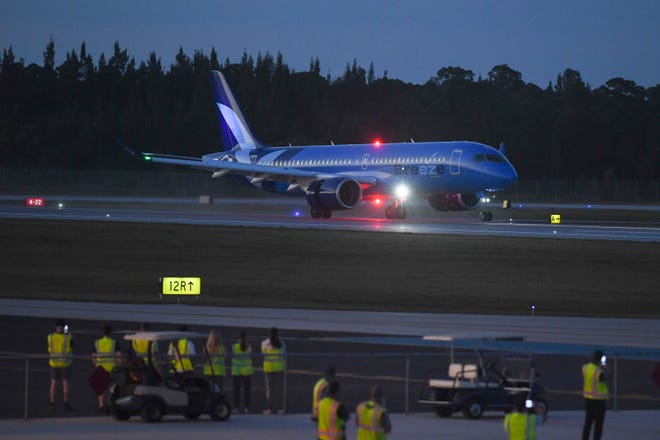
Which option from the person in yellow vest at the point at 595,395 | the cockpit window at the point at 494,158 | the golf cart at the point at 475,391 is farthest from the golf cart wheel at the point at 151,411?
the cockpit window at the point at 494,158

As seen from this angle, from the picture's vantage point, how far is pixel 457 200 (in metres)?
74.6

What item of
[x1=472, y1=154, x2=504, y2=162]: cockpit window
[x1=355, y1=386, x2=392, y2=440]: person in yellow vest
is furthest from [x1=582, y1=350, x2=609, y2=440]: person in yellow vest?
[x1=472, y1=154, x2=504, y2=162]: cockpit window

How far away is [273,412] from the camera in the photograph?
80.2ft

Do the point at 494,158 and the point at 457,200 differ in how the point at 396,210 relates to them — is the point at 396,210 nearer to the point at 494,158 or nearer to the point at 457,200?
the point at 457,200

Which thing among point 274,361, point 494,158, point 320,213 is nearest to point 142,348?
point 274,361

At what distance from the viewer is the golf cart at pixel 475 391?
23.7 metres

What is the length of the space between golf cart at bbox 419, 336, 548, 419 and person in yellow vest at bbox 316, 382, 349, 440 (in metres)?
5.93

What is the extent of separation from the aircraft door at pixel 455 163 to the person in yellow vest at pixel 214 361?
151 ft

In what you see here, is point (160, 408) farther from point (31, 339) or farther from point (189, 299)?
point (189, 299)

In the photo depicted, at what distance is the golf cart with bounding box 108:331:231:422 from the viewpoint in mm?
22641

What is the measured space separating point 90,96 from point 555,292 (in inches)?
5923

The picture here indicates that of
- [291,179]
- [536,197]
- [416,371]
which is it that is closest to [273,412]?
[416,371]

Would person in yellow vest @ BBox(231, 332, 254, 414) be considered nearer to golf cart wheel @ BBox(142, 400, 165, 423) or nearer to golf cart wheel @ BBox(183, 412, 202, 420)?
golf cart wheel @ BBox(183, 412, 202, 420)

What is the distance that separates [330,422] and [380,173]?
56.2m
